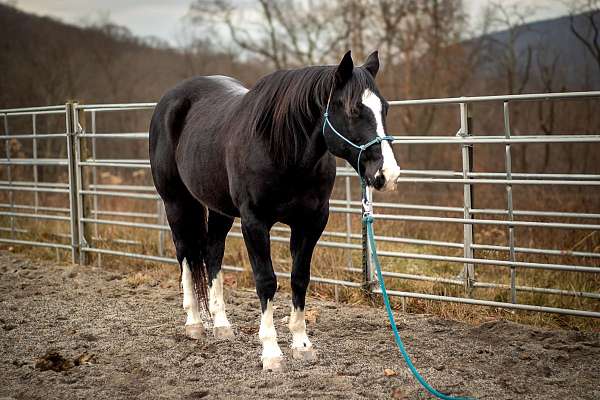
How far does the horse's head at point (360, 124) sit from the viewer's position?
117 inches

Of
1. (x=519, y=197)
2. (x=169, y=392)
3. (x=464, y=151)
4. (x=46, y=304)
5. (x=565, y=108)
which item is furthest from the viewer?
(x=565, y=108)

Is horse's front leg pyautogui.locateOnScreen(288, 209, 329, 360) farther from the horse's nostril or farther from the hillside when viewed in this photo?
the hillside

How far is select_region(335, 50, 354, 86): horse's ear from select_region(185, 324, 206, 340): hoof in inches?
81.7

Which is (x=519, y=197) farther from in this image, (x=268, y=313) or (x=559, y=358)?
(x=268, y=313)

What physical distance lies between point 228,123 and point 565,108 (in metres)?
10.2

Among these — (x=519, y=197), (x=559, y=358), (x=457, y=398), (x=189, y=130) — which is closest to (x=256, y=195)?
(x=189, y=130)

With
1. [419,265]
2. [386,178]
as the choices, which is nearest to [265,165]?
[386,178]

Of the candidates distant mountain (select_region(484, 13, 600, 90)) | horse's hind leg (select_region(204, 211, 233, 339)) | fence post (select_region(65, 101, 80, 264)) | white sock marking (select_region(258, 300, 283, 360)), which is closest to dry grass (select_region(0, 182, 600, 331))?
fence post (select_region(65, 101, 80, 264))

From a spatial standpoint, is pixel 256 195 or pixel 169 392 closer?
pixel 169 392

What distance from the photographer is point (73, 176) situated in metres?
7.09

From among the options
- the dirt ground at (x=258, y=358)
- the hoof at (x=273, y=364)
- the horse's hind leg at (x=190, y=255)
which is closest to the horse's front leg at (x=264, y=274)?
the hoof at (x=273, y=364)

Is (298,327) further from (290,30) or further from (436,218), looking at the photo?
(290,30)

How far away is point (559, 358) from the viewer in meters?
3.64

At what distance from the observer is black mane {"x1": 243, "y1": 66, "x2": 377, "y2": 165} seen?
3.36 meters
